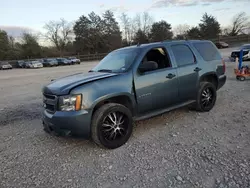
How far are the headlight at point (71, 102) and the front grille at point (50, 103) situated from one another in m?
0.19

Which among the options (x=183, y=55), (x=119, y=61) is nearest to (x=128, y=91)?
(x=119, y=61)

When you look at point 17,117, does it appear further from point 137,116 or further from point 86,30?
point 86,30

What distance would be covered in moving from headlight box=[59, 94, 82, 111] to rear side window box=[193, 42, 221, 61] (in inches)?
129

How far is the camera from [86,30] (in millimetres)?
54562

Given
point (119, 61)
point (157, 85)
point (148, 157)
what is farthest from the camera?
point (119, 61)

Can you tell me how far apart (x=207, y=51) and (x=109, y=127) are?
3335mm

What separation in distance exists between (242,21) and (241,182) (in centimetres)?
6907

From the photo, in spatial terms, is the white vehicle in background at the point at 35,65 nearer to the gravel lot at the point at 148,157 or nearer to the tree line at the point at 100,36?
the tree line at the point at 100,36

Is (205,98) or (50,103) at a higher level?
(50,103)

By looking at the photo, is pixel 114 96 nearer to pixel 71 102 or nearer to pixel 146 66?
pixel 71 102

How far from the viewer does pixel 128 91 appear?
375 cm

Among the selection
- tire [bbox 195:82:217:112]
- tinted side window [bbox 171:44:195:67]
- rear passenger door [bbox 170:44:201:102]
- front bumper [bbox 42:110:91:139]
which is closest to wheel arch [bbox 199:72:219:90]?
tire [bbox 195:82:217:112]

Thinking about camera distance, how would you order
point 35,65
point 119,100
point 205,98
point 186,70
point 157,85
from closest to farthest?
point 119,100
point 157,85
point 186,70
point 205,98
point 35,65

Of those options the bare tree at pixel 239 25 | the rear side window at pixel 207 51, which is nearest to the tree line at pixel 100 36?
the bare tree at pixel 239 25
